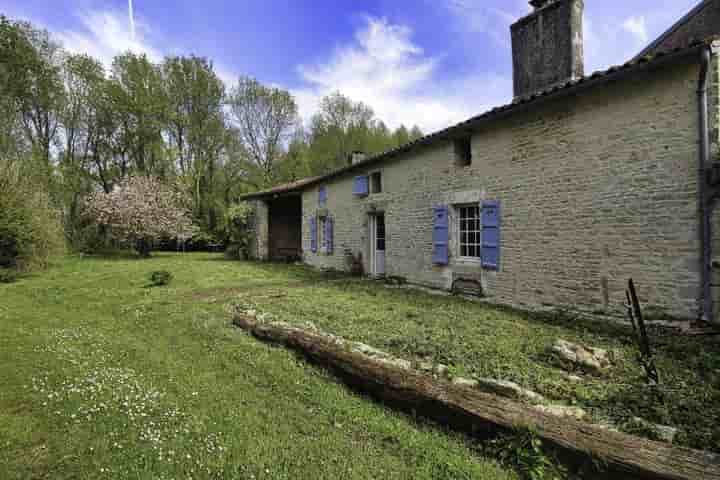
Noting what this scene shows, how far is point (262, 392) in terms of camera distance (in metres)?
3.23

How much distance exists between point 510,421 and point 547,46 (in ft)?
27.0

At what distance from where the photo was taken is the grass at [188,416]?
2193mm

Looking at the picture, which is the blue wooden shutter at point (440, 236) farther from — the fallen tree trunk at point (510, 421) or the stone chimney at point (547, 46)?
the fallen tree trunk at point (510, 421)

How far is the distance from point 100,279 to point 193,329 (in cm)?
709

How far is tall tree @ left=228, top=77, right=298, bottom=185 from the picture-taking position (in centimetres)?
2358

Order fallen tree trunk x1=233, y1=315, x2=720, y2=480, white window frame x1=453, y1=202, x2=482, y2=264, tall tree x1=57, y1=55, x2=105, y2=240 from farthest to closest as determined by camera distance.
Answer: tall tree x1=57, y1=55, x2=105, y2=240, white window frame x1=453, y1=202, x2=482, y2=264, fallen tree trunk x1=233, y1=315, x2=720, y2=480

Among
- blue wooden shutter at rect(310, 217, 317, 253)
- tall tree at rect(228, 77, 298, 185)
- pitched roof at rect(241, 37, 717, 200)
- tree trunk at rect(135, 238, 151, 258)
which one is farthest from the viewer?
tall tree at rect(228, 77, 298, 185)

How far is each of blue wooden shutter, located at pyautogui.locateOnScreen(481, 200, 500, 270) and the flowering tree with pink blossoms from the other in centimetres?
1619

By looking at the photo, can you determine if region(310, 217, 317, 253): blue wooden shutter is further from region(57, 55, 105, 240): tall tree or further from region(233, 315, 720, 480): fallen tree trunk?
region(57, 55, 105, 240): tall tree

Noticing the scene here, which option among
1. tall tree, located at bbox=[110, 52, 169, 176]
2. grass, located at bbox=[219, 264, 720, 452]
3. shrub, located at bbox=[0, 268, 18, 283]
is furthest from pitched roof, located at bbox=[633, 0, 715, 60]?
tall tree, located at bbox=[110, 52, 169, 176]

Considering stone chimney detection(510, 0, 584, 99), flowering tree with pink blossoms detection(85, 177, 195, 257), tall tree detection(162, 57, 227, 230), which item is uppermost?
tall tree detection(162, 57, 227, 230)

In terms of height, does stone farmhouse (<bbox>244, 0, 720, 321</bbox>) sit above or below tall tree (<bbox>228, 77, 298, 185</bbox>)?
below

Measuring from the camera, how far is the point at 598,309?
17.2 feet

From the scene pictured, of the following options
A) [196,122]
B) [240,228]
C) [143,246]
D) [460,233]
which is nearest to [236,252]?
[240,228]
